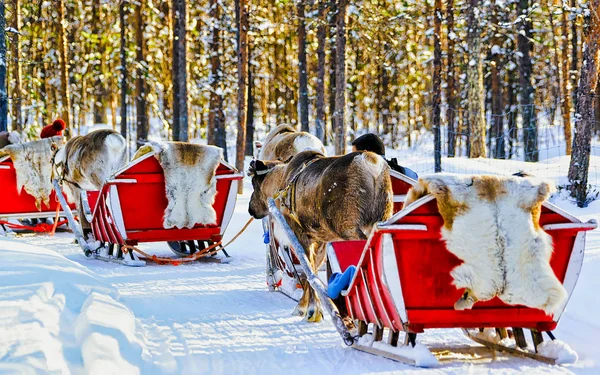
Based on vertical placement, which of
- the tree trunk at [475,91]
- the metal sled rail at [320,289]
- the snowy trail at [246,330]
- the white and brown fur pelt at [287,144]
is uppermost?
the tree trunk at [475,91]

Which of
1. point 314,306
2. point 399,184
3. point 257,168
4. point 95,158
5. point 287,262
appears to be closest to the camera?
point 314,306

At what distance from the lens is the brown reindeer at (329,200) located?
6.85m

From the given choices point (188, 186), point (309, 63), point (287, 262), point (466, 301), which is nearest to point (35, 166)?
point (188, 186)

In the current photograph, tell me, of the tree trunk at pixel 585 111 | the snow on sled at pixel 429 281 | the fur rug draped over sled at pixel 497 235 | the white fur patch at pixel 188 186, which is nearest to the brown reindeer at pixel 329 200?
the snow on sled at pixel 429 281

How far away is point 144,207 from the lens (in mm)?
11352

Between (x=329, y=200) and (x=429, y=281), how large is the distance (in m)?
1.96

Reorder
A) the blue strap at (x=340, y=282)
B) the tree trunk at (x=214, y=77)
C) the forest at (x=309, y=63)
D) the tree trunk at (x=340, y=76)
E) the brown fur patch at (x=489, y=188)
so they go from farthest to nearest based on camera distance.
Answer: the tree trunk at (x=214, y=77) → the forest at (x=309, y=63) → the tree trunk at (x=340, y=76) → the blue strap at (x=340, y=282) → the brown fur patch at (x=489, y=188)

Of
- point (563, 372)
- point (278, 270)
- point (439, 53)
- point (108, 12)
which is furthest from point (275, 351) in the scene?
point (108, 12)

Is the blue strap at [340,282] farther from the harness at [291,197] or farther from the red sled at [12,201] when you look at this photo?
the red sled at [12,201]

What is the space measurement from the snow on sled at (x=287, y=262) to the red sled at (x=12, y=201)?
6932 millimetres

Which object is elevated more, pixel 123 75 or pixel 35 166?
pixel 123 75

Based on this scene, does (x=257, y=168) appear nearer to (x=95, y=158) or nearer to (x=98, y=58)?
(x=95, y=158)

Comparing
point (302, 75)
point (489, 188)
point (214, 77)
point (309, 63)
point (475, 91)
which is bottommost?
point (489, 188)

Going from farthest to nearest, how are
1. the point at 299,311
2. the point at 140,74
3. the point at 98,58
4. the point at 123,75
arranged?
the point at 98,58 < the point at 123,75 < the point at 140,74 < the point at 299,311
